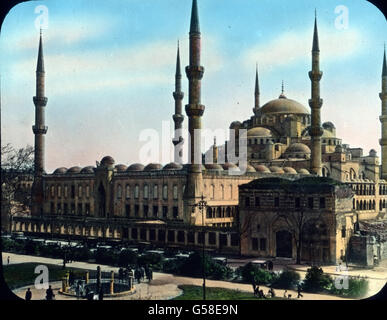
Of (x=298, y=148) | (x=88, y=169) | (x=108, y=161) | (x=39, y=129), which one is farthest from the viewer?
(x=298, y=148)

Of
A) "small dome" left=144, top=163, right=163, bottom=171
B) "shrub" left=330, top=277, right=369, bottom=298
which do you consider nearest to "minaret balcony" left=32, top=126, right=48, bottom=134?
"small dome" left=144, top=163, right=163, bottom=171

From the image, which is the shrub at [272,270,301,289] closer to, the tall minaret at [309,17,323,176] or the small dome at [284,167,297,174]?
the tall minaret at [309,17,323,176]

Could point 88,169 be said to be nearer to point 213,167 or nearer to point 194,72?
point 213,167

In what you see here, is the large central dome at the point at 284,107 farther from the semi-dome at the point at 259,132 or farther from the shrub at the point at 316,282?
the shrub at the point at 316,282

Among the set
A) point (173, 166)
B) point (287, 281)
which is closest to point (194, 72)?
point (173, 166)

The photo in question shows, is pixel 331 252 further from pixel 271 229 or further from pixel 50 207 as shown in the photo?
pixel 50 207
